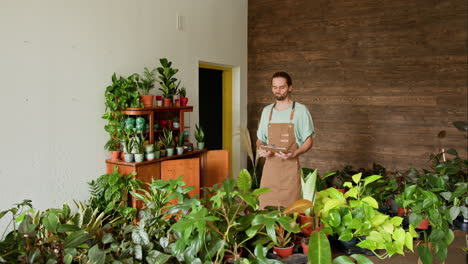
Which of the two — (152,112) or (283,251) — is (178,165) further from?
(283,251)

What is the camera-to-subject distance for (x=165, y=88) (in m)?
4.22

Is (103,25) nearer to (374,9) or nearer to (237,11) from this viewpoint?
(237,11)

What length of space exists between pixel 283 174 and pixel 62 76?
223 centimetres

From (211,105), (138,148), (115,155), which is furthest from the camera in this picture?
(211,105)

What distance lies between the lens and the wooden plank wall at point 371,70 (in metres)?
4.76

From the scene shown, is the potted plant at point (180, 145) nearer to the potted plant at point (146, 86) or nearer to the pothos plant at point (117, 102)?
the potted plant at point (146, 86)

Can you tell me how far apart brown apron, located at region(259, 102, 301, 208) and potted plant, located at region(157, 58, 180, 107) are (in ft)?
5.05

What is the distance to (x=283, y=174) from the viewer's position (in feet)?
10.2

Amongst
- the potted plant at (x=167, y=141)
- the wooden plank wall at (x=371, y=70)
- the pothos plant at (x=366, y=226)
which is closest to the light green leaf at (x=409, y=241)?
the pothos plant at (x=366, y=226)

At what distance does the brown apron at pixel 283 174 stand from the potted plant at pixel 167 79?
1.54 metres

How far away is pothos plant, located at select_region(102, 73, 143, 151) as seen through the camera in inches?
146

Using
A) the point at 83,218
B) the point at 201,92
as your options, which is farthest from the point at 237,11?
the point at 83,218

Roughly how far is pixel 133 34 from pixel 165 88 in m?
0.69

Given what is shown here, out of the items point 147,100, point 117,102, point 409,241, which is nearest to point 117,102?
point 117,102
